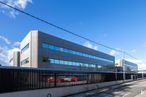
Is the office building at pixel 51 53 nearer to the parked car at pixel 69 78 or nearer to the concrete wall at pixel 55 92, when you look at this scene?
the concrete wall at pixel 55 92

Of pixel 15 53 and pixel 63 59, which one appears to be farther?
pixel 15 53

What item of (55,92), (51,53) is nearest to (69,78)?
(55,92)

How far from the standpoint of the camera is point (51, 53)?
66625 millimetres

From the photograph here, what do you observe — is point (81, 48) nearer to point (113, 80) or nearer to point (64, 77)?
point (113, 80)

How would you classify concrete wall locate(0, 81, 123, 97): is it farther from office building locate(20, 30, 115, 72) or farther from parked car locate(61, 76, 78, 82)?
office building locate(20, 30, 115, 72)

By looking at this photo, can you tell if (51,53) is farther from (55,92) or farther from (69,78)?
(55,92)

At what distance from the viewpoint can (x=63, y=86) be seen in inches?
1233

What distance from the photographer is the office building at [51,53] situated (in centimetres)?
6284

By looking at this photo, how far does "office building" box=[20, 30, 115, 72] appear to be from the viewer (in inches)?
2474

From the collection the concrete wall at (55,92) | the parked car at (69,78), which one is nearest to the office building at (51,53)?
the concrete wall at (55,92)

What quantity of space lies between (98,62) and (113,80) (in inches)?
1770

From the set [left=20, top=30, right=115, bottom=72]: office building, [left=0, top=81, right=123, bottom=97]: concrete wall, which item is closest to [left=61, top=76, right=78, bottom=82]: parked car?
[left=0, top=81, right=123, bottom=97]: concrete wall

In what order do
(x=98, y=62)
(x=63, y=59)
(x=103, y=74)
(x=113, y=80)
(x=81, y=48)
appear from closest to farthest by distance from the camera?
(x=103, y=74) → (x=113, y=80) → (x=63, y=59) → (x=81, y=48) → (x=98, y=62)

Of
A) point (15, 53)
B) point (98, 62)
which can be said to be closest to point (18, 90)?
point (15, 53)
